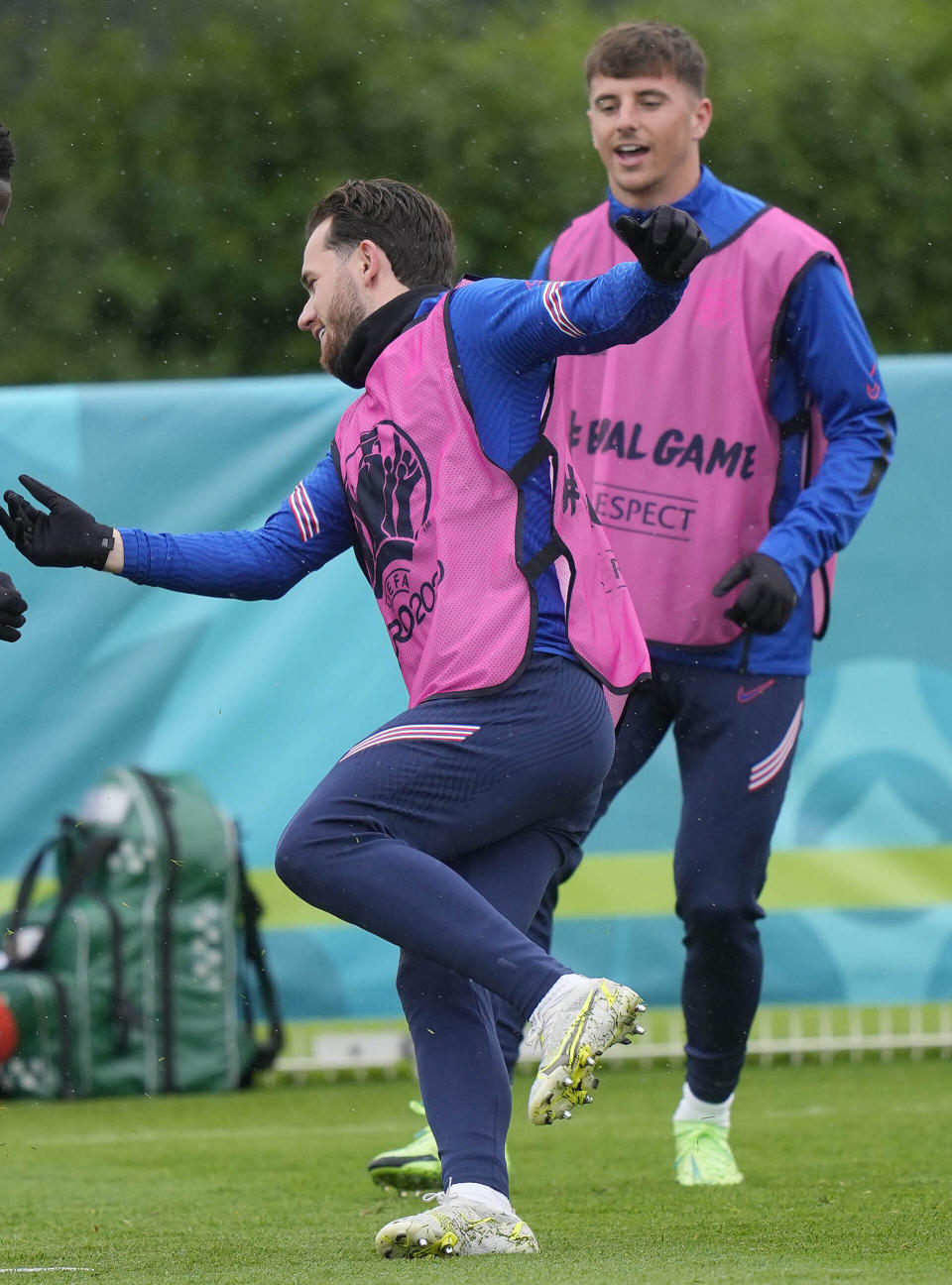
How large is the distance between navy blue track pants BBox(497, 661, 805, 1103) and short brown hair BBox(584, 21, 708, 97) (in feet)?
4.38

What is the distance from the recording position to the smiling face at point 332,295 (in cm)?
368

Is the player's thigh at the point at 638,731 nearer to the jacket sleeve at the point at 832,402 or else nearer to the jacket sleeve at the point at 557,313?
the jacket sleeve at the point at 832,402

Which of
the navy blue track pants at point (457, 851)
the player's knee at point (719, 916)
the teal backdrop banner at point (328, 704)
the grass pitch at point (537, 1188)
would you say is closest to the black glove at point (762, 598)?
the navy blue track pants at point (457, 851)

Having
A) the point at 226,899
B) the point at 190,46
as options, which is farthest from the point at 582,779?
the point at 190,46

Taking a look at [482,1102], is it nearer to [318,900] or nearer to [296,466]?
[318,900]

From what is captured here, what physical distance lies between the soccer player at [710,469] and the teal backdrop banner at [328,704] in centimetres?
225

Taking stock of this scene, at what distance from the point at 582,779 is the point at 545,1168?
69.2 inches

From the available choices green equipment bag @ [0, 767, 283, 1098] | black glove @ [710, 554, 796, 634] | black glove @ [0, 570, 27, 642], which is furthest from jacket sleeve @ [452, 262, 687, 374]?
green equipment bag @ [0, 767, 283, 1098]

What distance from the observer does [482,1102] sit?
3.40 m

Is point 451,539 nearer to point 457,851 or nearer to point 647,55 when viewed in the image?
point 457,851

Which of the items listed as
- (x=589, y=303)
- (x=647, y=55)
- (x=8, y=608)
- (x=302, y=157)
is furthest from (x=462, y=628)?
(x=302, y=157)

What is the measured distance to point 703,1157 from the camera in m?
4.50

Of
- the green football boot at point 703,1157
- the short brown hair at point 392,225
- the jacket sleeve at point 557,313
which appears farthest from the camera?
the green football boot at point 703,1157

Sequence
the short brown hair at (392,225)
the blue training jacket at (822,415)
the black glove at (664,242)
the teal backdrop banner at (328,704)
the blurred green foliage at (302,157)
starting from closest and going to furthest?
the black glove at (664,242) → the short brown hair at (392,225) → the blue training jacket at (822,415) → the teal backdrop banner at (328,704) → the blurred green foliage at (302,157)
